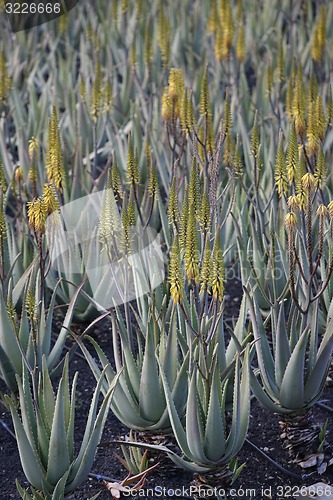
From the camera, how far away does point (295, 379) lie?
2252 mm

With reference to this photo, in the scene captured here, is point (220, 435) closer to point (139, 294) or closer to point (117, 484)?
point (117, 484)

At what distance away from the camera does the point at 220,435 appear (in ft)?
6.77

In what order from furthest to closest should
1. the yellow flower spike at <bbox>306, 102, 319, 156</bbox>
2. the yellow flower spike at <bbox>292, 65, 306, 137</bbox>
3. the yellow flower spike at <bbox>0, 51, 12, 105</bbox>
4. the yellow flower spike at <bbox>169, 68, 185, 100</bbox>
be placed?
the yellow flower spike at <bbox>0, 51, 12, 105</bbox>
the yellow flower spike at <bbox>169, 68, 185, 100</bbox>
the yellow flower spike at <bbox>292, 65, 306, 137</bbox>
the yellow flower spike at <bbox>306, 102, 319, 156</bbox>

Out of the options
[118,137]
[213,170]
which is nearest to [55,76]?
[118,137]

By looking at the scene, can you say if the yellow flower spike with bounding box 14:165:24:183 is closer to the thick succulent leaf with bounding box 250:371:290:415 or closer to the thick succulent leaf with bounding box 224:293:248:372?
the thick succulent leaf with bounding box 224:293:248:372

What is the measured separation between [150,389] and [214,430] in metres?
0.25

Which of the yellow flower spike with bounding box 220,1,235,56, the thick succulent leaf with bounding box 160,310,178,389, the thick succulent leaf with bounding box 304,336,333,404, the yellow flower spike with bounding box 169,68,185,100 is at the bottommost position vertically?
the thick succulent leaf with bounding box 304,336,333,404

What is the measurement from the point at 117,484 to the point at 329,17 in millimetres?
3729

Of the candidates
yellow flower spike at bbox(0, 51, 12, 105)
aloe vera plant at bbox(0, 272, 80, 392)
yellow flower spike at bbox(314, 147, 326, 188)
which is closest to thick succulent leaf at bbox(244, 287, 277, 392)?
yellow flower spike at bbox(314, 147, 326, 188)

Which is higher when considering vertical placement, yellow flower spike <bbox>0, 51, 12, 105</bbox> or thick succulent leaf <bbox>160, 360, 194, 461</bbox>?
yellow flower spike <bbox>0, 51, 12, 105</bbox>

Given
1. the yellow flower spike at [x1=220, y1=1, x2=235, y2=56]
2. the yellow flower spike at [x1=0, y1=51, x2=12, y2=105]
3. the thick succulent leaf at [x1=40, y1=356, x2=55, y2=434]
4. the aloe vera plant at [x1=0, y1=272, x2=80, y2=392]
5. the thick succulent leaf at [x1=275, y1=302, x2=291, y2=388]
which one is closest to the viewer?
the thick succulent leaf at [x1=40, y1=356, x2=55, y2=434]

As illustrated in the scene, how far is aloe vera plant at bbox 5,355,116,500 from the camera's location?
202cm

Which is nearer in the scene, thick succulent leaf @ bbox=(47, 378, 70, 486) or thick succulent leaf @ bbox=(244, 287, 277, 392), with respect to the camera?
thick succulent leaf @ bbox=(47, 378, 70, 486)

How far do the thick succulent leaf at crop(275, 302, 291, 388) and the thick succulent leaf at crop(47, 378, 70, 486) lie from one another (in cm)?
62
